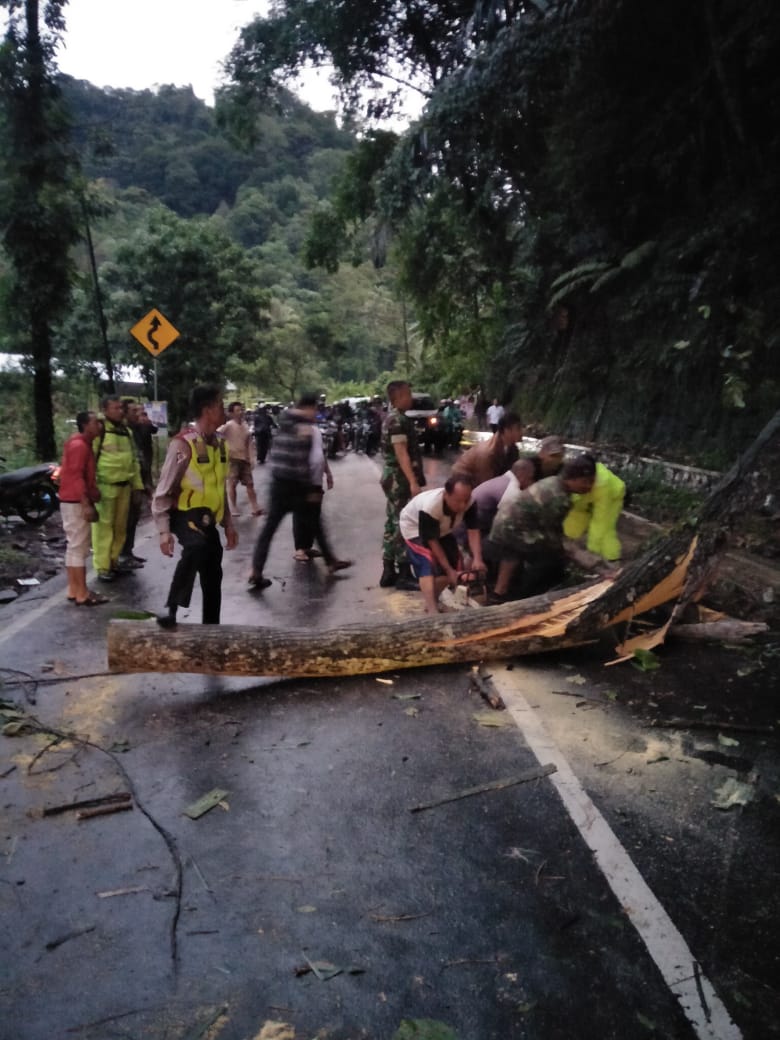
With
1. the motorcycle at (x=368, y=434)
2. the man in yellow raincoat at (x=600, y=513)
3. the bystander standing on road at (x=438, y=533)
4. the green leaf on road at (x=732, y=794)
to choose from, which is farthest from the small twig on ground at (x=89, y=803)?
the motorcycle at (x=368, y=434)

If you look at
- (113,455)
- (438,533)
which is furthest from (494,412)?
(438,533)

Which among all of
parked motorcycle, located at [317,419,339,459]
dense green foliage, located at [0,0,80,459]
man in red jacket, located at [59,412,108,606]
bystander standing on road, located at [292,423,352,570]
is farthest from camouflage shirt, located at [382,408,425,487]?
parked motorcycle, located at [317,419,339,459]

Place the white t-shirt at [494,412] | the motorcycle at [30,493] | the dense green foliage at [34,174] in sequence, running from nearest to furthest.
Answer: the motorcycle at [30,493] → the dense green foliage at [34,174] → the white t-shirt at [494,412]

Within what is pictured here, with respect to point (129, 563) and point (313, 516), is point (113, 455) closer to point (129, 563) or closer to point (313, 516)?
point (129, 563)

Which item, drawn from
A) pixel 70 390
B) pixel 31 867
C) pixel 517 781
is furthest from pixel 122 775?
pixel 70 390

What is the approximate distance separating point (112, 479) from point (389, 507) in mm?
2811

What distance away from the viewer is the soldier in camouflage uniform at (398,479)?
7809mm

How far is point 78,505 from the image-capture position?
740 centimetres

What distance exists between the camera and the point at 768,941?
2.81 meters

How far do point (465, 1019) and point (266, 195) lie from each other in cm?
8142

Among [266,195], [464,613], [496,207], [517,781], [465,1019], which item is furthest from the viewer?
[266,195]

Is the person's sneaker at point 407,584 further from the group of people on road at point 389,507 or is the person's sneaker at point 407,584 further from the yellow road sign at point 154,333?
the yellow road sign at point 154,333

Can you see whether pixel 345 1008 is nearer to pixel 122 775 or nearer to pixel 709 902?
pixel 709 902

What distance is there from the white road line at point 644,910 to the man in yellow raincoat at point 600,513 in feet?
8.01
